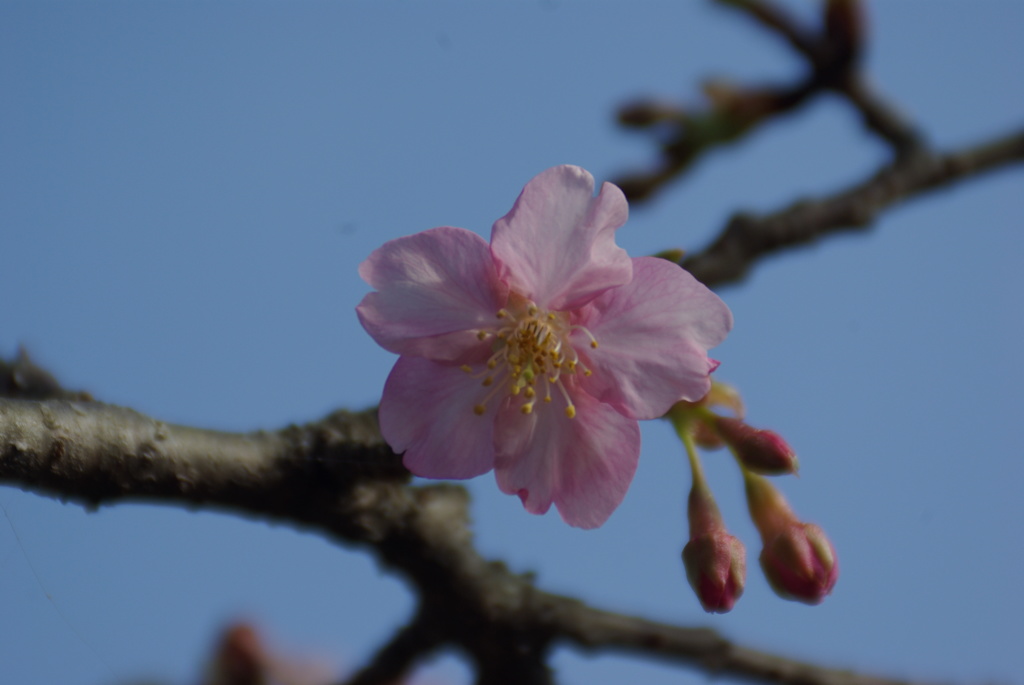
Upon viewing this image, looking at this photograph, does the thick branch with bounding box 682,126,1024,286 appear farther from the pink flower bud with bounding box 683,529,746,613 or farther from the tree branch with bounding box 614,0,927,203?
the pink flower bud with bounding box 683,529,746,613

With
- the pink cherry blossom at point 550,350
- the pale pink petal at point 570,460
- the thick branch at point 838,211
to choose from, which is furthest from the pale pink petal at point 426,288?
the thick branch at point 838,211

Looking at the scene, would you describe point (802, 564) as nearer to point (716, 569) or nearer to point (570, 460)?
point (716, 569)


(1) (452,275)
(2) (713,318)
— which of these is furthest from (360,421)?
(2) (713,318)

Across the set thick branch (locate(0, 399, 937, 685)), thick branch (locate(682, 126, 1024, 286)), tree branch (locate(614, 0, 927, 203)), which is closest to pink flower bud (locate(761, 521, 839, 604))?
thick branch (locate(0, 399, 937, 685))

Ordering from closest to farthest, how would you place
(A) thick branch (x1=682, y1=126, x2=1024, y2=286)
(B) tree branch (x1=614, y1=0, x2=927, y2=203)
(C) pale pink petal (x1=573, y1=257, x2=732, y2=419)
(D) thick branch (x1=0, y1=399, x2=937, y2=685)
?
(D) thick branch (x1=0, y1=399, x2=937, y2=685)
(C) pale pink petal (x1=573, y1=257, x2=732, y2=419)
(A) thick branch (x1=682, y1=126, x2=1024, y2=286)
(B) tree branch (x1=614, y1=0, x2=927, y2=203)

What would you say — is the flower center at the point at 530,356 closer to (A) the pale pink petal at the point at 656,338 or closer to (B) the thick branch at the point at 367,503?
(A) the pale pink petal at the point at 656,338

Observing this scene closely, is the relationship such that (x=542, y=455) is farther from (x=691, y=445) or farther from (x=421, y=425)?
(x=691, y=445)
